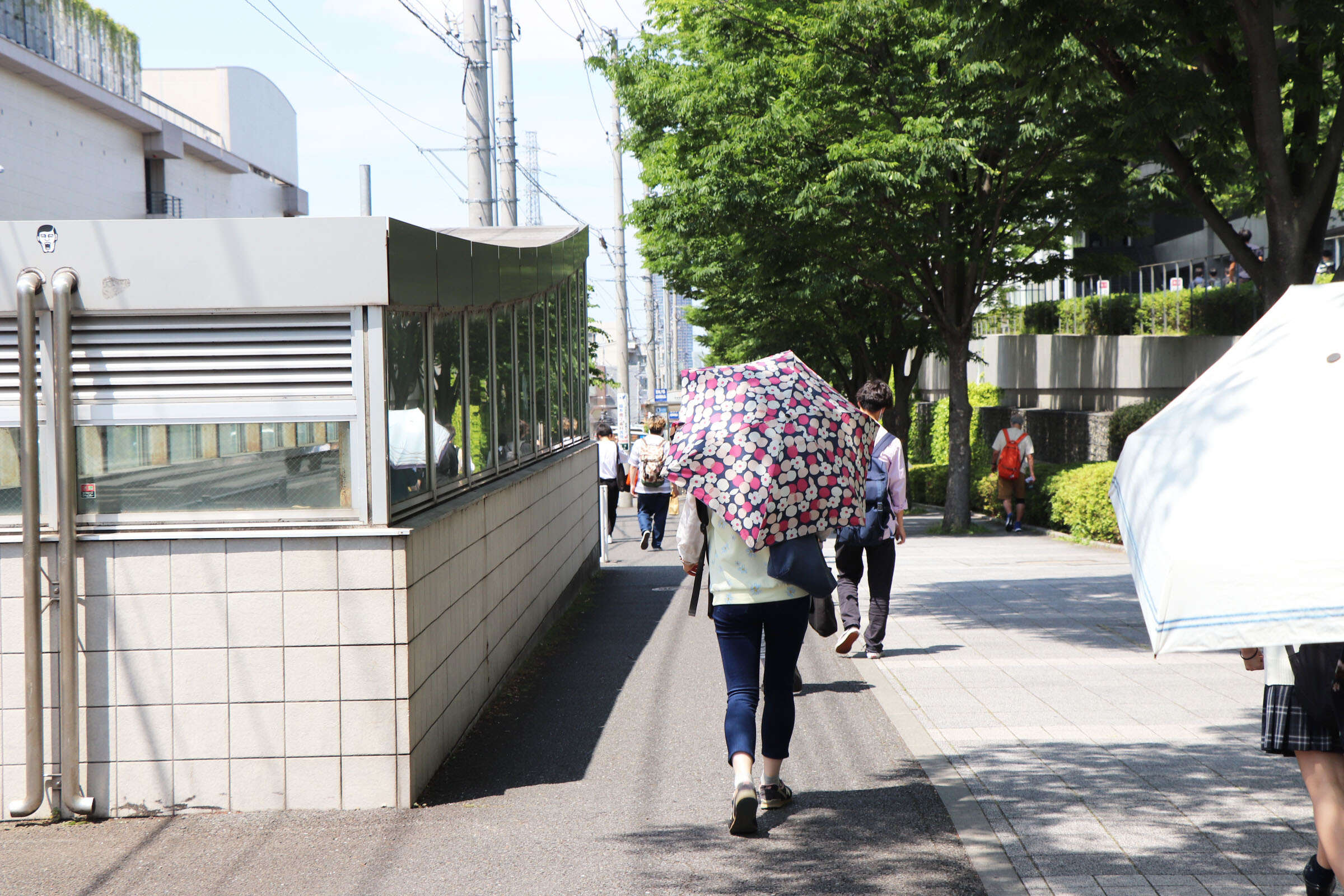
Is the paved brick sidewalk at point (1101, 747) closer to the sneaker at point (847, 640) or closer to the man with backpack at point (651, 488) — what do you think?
the sneaker at point (847, 640)

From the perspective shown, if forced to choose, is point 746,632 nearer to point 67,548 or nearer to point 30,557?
point 67,548

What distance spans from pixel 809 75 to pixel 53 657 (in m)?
13.6

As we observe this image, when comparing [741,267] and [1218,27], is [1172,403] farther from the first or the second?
[741,267]

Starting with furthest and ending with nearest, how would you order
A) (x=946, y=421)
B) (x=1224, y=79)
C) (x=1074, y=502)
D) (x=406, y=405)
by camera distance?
1. (x=946, y=421)
2. (x=1074, y=502)
3. (x=1224, y=79)
4. (x=406, y=405)

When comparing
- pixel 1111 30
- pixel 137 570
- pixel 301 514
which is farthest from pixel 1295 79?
pixel 137 570

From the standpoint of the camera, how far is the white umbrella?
2.46 m

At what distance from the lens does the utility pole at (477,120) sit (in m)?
12.9

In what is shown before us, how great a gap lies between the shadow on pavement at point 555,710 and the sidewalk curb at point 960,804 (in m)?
1.53

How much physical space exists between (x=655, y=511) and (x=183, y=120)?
111 ft

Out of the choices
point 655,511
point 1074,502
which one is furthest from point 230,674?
point 1074,502

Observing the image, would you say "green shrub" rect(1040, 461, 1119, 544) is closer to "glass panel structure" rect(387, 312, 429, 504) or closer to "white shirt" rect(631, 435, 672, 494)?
"white shirt" rect(631, 435, 672, 494)

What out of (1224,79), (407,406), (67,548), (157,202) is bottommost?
(67,548)

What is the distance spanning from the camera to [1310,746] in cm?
315

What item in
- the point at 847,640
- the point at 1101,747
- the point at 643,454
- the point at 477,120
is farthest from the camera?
the point at 643,454
